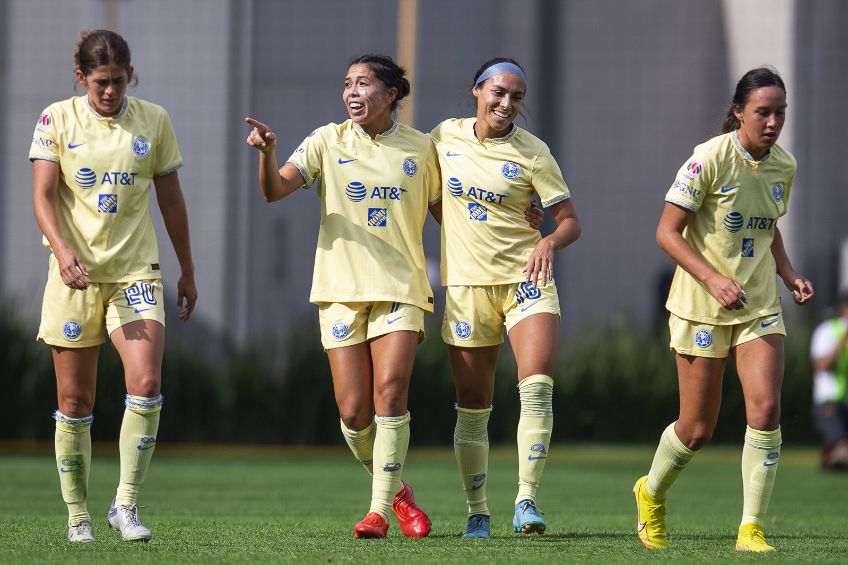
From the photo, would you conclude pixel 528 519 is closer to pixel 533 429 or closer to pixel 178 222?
pixel 533 429

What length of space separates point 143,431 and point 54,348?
538 mm

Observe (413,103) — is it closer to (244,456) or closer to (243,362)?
(243,362)

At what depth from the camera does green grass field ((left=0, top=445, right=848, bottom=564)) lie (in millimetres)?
5816

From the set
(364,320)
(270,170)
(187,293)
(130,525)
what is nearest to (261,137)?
(270,170)

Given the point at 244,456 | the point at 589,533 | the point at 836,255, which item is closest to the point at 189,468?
the point at 244,456

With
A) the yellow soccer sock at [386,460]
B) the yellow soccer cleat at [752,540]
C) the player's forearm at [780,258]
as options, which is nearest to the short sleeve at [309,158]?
the yellow soccer sock at [386,460]

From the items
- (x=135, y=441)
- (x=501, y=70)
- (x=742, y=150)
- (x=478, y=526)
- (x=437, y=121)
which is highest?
(x=437, y=121)

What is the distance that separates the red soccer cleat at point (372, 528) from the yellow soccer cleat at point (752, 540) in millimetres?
1570

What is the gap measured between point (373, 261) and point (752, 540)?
210 cm

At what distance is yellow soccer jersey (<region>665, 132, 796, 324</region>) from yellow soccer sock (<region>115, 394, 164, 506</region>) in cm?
242

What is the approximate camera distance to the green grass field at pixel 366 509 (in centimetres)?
582

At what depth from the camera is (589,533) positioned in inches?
278

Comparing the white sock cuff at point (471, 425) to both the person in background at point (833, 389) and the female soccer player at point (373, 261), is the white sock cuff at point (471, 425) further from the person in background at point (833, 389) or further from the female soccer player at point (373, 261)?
the person in background at point (833, 389)

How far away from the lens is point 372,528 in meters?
6.37
